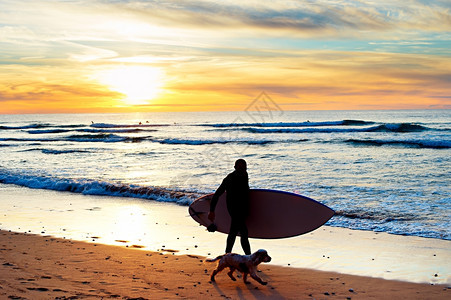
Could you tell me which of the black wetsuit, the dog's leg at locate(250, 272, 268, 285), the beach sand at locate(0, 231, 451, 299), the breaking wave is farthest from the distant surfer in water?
the breaking wave

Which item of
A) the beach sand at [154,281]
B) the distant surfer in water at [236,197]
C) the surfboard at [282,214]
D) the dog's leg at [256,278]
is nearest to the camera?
the beach sand at [154,281]

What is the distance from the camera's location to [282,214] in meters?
6.37

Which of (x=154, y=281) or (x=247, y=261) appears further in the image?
(x=154, y=281)

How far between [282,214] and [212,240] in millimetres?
1391

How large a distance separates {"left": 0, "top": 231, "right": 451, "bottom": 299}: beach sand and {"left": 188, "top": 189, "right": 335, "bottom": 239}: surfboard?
73cm

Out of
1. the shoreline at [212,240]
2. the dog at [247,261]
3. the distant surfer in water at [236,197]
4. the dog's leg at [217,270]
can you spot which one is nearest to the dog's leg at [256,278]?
the dog at [247,261]

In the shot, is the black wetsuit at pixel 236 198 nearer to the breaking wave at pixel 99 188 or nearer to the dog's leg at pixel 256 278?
the dog's leg at pixel 256 278

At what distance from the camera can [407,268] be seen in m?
5.49

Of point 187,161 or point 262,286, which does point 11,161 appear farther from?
point 262,286

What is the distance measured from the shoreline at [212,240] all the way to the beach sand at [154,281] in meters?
0.32

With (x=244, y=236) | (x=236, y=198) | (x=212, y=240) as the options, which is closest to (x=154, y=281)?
(x=244, y=236)

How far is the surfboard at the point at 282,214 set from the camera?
630 centimetres

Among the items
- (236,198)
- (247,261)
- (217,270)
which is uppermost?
(236,198)

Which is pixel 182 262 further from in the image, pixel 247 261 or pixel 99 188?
pixel 99 188
